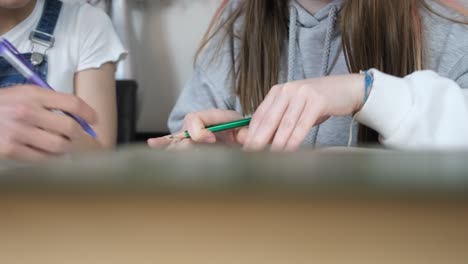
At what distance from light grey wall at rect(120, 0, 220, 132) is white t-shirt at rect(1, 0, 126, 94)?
0.18 m

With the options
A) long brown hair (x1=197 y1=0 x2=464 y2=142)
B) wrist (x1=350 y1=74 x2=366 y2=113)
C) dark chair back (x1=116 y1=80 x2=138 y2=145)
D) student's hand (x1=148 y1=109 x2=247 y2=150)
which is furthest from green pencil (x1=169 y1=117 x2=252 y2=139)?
dark chair back (x1=116 y1=80 x2=138 y2=145)

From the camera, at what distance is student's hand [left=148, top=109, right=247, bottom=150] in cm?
48

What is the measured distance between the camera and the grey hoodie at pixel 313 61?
71 centimetres

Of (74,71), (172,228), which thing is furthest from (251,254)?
(74,71)

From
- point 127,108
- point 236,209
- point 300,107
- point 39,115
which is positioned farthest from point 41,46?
point 236,209

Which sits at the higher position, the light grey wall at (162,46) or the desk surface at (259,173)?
the desk surface at (259,173)

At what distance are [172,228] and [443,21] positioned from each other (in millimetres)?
666

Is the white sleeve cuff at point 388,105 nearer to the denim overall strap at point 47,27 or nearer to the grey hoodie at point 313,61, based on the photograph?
the grey hoodie at point 313,61

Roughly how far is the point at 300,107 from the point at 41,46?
0.56m

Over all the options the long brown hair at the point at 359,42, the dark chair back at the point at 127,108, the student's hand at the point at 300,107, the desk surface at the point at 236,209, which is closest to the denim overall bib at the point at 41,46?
the dark chair back at the point at 127,108

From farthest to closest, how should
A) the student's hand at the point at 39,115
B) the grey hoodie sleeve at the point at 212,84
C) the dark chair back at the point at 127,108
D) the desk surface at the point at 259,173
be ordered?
1. the dark chair back at the point at 127,108
2. the grey hoodie sleeve at the point at 212,84
3. the student's hand at the point at 39,115
4. the desk surface at the point at 259,173

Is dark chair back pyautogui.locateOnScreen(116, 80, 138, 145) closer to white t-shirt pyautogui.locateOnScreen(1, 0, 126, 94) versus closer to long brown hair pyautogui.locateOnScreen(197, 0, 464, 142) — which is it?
white t-shirt pyautogui.locateOnScreen(1, 0, 126, 94)

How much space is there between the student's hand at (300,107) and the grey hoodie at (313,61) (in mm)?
171

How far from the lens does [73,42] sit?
2.84ft
